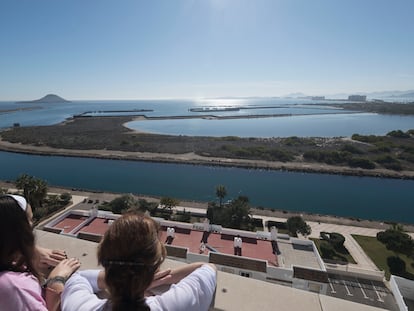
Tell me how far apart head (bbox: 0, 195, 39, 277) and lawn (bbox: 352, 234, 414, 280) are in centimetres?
1549

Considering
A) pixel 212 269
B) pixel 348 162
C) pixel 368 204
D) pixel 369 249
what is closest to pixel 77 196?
pixel 369 249

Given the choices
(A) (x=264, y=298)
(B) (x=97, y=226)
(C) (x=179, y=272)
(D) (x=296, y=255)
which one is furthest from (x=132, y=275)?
(B) (x=97, y=226)

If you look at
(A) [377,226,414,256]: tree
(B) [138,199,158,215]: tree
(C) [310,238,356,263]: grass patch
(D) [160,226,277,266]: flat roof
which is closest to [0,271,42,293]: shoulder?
(D) [160,226,277,266]: flat roof

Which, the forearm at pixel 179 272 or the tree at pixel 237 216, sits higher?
the forearm at pixel 179 272

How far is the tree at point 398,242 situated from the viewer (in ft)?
44.9

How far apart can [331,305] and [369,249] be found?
1610 cm

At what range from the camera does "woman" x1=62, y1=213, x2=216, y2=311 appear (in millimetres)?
1041

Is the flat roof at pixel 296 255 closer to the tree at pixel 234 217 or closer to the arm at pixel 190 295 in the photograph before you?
the tree at pixel 234 217

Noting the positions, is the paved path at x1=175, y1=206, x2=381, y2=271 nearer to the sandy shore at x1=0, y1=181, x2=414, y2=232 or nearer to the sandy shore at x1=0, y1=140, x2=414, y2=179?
the sandy shore at x1=0, y1=181, x2=414, y2=232

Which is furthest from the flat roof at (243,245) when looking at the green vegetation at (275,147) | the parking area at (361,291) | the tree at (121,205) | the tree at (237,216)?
the green vegetation at (275,147)

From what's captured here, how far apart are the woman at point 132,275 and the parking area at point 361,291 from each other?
11.7 m

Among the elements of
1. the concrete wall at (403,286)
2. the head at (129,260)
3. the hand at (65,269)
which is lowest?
the concrete wall at (403,286)

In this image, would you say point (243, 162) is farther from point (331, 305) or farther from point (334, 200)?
point (331, 305)

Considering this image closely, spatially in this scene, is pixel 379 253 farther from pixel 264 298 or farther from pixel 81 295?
pixel 81 295
